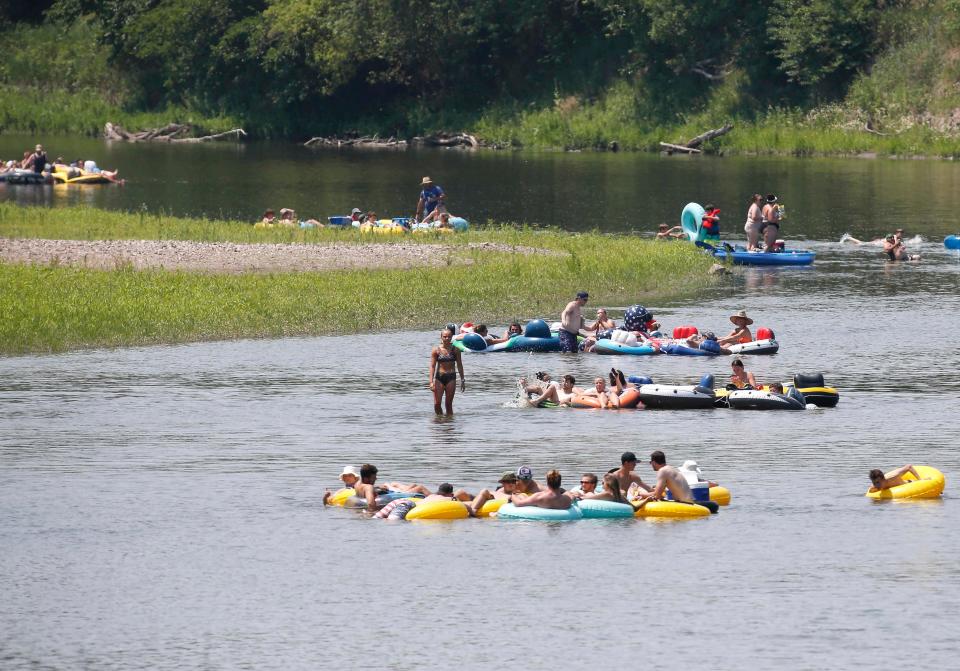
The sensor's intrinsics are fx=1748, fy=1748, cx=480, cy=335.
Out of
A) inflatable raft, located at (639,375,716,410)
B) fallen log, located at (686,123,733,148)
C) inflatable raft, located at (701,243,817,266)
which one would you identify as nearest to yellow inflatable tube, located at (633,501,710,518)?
inflatable raft, located at (639,375,716,410)

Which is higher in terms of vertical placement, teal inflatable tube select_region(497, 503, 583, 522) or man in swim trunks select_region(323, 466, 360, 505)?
man in swim trunks select_region(323, 466, 360, 505)

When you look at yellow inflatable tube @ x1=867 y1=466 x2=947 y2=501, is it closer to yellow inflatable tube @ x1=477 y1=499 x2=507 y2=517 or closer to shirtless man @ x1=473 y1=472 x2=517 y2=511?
shirtless man @ x1=473 y1=472 x2=517 y2=511

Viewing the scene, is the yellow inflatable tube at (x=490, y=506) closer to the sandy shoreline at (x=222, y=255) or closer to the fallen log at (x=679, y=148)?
the sandy shoreline at (x=222, y=255)

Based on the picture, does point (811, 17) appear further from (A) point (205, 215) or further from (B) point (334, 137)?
(A) point (205, 215)

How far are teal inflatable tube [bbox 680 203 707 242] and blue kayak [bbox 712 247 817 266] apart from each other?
1.17 metres

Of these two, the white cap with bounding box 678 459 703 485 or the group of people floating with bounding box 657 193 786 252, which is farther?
the group of people floating with bounding box 657 193 786 252

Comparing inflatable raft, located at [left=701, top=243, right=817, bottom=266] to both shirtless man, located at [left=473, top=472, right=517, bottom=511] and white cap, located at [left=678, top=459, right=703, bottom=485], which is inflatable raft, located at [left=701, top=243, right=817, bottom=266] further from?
shirtless man, located at [left=473, top=472, right=517, bottom=511]

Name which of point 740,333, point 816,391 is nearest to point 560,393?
point 816,391

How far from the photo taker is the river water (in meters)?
23.2

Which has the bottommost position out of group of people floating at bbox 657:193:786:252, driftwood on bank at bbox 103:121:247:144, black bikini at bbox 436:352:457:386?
black bikini at bbox 436:352:457:386

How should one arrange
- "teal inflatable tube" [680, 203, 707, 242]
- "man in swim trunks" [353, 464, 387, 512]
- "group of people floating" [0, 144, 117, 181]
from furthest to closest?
"group of people floating" [0, 144, 117, 181], "teal inflatable tube" [680, 203, 707, 242], "man in swim trunks" [353, 464, 387, 512]

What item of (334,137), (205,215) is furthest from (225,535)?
(334,137)

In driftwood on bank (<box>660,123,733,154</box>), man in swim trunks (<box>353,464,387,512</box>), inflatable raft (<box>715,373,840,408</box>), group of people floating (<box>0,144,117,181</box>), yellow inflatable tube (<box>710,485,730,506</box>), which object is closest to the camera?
man in swim trunks (<box>353,464,387,512</box>)

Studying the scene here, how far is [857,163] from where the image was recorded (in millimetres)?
92875
